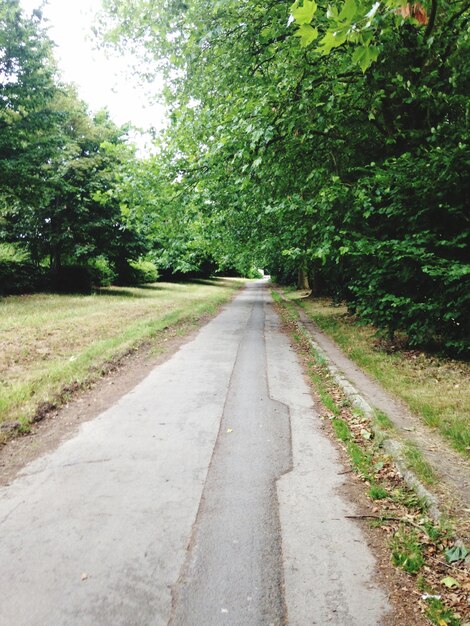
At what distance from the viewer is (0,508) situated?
123 inches

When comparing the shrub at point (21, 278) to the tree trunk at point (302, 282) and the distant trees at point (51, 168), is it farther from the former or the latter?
the tree trunk at point (302, 282)

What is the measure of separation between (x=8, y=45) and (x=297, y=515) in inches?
707

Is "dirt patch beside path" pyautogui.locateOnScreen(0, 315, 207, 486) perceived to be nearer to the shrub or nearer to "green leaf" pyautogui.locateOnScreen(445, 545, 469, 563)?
"green leaf" pyautogui.locateOnScreen(445, 545, 469, 563)

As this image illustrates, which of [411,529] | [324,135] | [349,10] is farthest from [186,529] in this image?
[324,135]

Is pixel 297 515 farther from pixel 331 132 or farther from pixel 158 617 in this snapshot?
pixel 331 132

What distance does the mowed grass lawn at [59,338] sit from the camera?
5711 mm

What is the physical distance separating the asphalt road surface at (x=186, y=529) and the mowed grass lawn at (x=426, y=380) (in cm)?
140

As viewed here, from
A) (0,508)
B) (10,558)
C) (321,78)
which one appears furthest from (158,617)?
(321,78)

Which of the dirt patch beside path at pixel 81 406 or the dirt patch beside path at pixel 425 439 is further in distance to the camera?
the dirt patch beside path at pixel 81 406

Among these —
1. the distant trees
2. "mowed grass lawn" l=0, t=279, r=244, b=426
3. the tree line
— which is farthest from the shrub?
the tree line

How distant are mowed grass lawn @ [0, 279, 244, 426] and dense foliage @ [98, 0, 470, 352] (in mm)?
4085

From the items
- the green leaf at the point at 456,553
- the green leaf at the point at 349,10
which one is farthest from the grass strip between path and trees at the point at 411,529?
the green leaf at the point at 349,10

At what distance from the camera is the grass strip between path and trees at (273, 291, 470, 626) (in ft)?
7.61

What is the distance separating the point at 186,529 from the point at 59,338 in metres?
7.38
